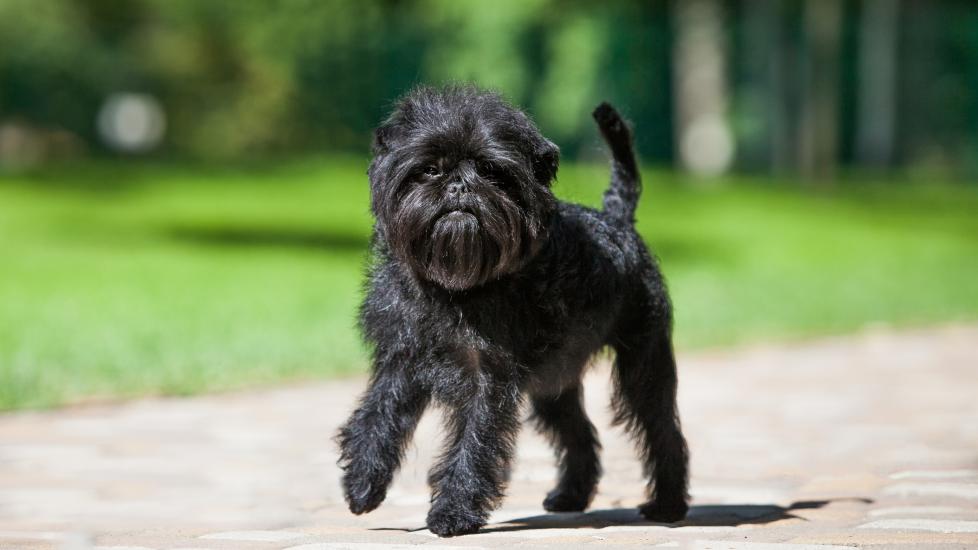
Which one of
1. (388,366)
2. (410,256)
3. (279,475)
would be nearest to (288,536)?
(388,366)

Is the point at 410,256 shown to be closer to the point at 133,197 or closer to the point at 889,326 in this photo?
the point at 889,326

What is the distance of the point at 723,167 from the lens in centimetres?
3472

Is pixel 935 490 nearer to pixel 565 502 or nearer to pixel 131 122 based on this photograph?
pixel 565 502

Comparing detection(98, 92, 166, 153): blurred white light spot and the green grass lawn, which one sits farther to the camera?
detection(98, 92, 166, 153): blurred white light spot

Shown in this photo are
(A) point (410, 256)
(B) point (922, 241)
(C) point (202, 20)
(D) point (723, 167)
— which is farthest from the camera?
(C) point (202, 20)

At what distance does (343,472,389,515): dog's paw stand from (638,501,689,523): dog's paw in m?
1.16

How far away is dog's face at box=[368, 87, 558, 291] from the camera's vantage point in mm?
4895

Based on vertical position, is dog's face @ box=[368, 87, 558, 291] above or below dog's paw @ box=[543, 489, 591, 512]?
above

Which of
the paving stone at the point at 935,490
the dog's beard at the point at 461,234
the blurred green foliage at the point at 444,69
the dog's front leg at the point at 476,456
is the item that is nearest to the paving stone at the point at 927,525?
the paving stone at the point at 935,490

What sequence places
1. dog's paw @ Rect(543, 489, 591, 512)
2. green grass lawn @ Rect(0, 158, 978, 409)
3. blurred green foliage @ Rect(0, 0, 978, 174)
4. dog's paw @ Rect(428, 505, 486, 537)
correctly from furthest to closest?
1. blurred green foliage @ Rect(0, 0, 978, 174)
2. green grass lawn @ Rect(0, 158, 978, 409)
3. dog's paw @ Rect(543, 489, 591, 512)
4. dog's paw @ Rect(428, 505, 486, 537)

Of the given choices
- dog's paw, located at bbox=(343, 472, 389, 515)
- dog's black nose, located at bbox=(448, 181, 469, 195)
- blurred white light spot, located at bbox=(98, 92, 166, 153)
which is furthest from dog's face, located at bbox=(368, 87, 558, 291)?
blurred white light spot, located at bbox=(98, 92, 166, 153)

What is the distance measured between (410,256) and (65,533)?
5.37 ft

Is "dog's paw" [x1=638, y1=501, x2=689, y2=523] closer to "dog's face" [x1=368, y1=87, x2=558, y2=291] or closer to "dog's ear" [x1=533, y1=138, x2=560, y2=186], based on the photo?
"dog's face" [x1=368, y1=87, x2=558, y2=291]

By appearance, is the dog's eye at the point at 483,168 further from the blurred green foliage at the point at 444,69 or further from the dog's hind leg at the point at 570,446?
the blurred green foliage at the point at 444,69
